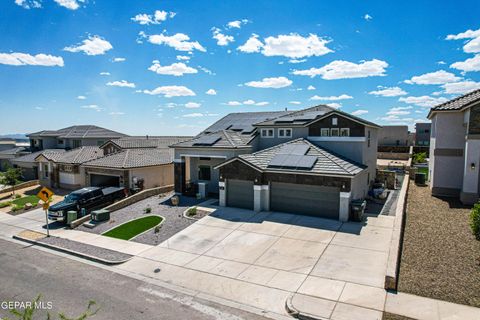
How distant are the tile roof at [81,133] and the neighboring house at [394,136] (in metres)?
51.2

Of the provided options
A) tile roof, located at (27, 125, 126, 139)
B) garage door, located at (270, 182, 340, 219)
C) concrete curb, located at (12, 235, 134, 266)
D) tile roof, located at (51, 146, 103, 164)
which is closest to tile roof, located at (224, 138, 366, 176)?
garage door, located at (270, 182, 340, 219)

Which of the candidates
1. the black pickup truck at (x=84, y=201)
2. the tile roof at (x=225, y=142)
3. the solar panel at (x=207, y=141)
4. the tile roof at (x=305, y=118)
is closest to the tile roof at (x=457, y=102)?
the tile roof at (x=305, y=118)

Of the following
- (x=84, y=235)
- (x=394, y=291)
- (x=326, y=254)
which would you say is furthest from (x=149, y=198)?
(x=394, y=291)

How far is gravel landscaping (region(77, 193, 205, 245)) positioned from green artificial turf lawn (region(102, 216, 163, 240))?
55cm

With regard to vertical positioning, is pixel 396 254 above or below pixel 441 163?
below

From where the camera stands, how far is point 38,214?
23703mm

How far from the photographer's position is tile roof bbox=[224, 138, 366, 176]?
18.7m

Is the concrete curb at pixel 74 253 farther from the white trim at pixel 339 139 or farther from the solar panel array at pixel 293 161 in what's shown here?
the white trim at pixel 339 139

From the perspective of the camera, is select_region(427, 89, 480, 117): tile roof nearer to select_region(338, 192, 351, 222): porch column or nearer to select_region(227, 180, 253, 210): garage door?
select_region(338, 192, 351, 222): porch column

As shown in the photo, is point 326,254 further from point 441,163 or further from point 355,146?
point 441,163

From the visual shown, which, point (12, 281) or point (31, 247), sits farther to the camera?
point (31, 247)

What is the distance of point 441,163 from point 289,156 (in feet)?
36.3

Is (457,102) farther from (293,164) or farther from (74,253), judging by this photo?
(74,253)

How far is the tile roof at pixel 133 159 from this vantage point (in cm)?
2774
